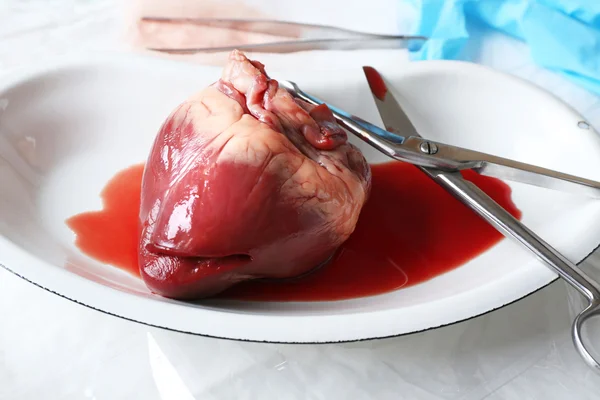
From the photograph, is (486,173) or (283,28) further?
(283,28)

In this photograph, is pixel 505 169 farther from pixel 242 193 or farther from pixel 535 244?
pixel 242 193

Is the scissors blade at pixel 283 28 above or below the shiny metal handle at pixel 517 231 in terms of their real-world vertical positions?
→ below

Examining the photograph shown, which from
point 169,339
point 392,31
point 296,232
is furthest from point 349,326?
point 392,31

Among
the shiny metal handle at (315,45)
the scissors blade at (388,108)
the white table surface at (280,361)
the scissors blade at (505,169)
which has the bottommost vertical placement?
the white table surface at (280,361)

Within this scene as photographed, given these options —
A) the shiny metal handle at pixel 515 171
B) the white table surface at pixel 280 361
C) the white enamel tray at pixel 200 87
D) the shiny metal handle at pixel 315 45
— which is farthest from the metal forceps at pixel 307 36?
the white table surface at pixel 280 361

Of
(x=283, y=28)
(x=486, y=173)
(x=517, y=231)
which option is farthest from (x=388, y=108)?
(x=283, y=28)

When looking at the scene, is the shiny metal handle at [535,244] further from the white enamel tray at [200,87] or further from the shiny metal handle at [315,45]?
the shiny metal handle at [315,45]
